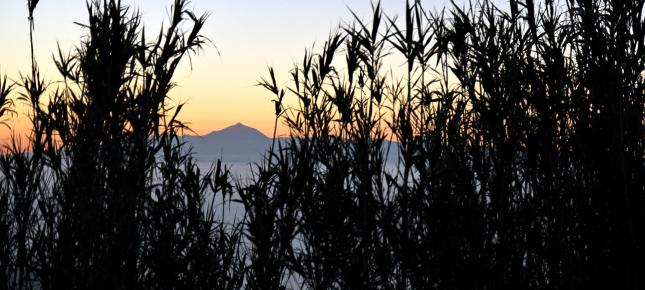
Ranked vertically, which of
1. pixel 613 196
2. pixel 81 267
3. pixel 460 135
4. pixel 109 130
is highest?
pixel 460 135

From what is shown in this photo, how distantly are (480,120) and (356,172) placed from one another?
855 millimetres

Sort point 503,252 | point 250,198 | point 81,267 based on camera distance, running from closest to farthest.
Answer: point 81,267, point 503,252, point 250,198

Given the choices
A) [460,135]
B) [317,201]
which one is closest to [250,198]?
[317,201]

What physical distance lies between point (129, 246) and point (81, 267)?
1.35 feet

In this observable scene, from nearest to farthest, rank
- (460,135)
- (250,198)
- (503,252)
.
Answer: (503,252)
(250,198)
(460,135)

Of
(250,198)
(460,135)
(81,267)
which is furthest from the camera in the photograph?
(460,135)

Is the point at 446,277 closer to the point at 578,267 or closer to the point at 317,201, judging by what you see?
the point at 578,267

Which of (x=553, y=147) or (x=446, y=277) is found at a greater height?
(x=553, y=147)

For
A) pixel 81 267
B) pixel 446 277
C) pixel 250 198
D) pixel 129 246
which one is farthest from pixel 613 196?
pixel 81 267

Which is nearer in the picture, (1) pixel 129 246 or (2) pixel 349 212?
(1) pixel 129 246

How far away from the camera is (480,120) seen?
14.3ft

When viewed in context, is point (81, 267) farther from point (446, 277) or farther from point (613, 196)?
point (613, 196)

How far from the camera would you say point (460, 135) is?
15.1ft

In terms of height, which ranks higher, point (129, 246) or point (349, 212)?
point (349, 212)
